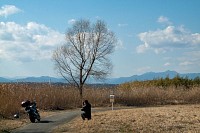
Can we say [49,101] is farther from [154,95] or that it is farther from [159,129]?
[159,129]

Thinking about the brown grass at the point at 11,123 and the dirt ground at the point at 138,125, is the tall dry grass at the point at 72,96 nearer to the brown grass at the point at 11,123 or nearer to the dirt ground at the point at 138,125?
the brown grass at the point at 11,123

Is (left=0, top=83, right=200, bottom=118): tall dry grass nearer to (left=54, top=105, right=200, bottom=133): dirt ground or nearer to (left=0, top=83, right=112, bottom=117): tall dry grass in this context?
(left=0, top=83, right=112, bottom=117): tall dry grass

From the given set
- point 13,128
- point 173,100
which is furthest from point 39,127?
point 173,100

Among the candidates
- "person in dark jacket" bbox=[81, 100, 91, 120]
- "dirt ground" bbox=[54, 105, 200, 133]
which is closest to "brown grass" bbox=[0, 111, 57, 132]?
"dirt ground" bbox=[54, 105, 200, 133]

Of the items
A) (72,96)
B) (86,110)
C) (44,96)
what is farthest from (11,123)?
(72,96)

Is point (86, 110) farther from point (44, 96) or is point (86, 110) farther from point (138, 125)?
point (44, 96)

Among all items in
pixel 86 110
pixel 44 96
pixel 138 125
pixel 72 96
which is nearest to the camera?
pixel 138 125

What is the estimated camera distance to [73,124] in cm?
2244

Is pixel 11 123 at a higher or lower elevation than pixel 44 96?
lower

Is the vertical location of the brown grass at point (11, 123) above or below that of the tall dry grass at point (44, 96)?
below

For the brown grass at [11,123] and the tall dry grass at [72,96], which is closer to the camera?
the brown grass at [11,123]

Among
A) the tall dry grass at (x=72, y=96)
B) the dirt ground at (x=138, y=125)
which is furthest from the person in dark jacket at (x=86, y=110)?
the tall dry grass at (x=72, y=96)

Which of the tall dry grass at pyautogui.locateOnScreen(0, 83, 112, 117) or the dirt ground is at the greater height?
the tall dry grass at pyautogui.locateOnScreen(0, 83, 112, 117)

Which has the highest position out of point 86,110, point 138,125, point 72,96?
point 72,96
